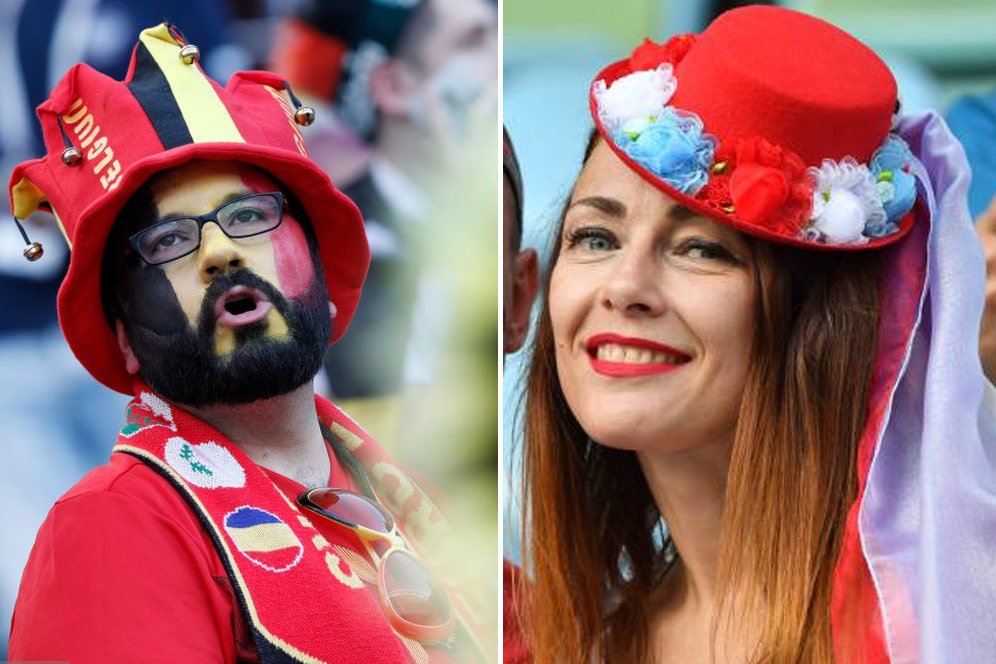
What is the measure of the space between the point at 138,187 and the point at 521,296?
0.69 m

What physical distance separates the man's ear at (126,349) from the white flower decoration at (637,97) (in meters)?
0.61

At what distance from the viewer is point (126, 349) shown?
1757 mm

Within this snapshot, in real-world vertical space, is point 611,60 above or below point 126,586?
above

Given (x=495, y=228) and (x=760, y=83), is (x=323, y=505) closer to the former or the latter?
(x=495, y=228)

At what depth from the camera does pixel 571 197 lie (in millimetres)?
2061

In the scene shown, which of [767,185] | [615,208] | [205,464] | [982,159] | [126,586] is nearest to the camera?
[126,586]

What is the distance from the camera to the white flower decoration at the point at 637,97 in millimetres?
1938

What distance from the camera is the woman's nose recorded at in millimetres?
1884

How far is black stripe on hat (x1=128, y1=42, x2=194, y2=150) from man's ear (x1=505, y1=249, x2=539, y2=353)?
2.07 feet

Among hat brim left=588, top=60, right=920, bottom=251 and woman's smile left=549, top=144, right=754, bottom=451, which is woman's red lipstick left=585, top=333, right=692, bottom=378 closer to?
woman's smile left=549, top=144, right=754, bottom=451

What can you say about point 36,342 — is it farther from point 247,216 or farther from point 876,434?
point 876,434

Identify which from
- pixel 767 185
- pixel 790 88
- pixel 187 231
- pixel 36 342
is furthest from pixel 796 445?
pixel 36 342

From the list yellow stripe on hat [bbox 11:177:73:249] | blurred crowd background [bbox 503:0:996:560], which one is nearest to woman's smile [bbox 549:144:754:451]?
blurred crowd background [bbox 503:0:996:560]


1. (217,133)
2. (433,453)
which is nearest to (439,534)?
(433,453)
